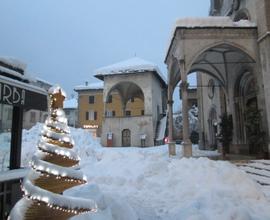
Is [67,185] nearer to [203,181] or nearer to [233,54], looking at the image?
[203,181]

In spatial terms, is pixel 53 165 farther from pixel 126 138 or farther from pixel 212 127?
pixel 126 138

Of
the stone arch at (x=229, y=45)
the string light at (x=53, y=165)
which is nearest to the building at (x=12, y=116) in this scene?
the string light at (x=53, y=165)

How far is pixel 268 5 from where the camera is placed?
13.8m

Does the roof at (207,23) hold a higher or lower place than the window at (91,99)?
lower

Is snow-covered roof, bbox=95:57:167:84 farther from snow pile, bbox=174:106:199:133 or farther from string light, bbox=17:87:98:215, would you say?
string light, bbox=17:87:98:215

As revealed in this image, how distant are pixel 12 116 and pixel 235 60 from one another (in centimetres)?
1600

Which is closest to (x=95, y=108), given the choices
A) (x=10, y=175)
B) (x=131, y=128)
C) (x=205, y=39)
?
(x=131, y=128)

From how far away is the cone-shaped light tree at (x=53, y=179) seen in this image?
2.88 metres

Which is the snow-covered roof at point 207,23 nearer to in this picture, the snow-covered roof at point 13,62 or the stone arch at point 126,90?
the snow-covered roof at point 13,62

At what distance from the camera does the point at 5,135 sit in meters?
5.84

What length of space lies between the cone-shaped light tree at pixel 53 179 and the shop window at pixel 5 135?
2.77 m

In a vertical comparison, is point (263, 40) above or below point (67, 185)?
above

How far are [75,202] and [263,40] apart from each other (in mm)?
13973

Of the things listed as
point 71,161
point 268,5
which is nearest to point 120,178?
point 71,161
